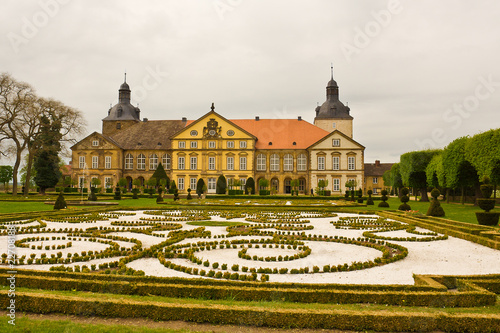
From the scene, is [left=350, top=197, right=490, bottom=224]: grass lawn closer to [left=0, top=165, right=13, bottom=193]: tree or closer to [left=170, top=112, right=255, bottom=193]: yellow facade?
[left=170, top=112, right=255, bottom=193]: yellow facade

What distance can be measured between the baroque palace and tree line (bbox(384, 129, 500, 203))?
9773 mm

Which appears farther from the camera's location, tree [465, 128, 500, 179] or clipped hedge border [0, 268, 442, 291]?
tree [465, 128, 500, 179]

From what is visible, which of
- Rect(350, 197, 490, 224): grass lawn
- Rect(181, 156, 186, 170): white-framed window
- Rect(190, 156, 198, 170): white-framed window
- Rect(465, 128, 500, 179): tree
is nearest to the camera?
Rect(350, 197, 490, 224): grass lawn

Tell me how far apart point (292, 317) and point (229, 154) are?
168 feet

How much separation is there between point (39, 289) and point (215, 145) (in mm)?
50008

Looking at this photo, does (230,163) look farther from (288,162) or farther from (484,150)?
(484,150)

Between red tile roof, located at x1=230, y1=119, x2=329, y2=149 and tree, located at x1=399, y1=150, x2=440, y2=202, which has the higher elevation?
red tile roof, located at x1=230, y1=119, x2=329, y2=149

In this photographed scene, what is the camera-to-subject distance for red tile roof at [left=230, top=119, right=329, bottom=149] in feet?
185

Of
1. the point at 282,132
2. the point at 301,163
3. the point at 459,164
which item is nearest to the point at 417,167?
the point at 459,164

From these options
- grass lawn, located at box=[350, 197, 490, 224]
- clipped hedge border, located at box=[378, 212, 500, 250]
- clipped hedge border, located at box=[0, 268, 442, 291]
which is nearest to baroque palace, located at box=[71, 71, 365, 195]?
grass lawn, located at box=[350, 197, 490, 224]

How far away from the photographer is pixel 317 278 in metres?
7.60

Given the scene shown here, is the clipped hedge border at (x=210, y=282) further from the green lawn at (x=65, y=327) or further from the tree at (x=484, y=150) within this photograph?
the tree at (x=484, y=150)

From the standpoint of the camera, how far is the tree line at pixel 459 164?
2781cm

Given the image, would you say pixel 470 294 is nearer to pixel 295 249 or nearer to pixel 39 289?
pixel 295 249
